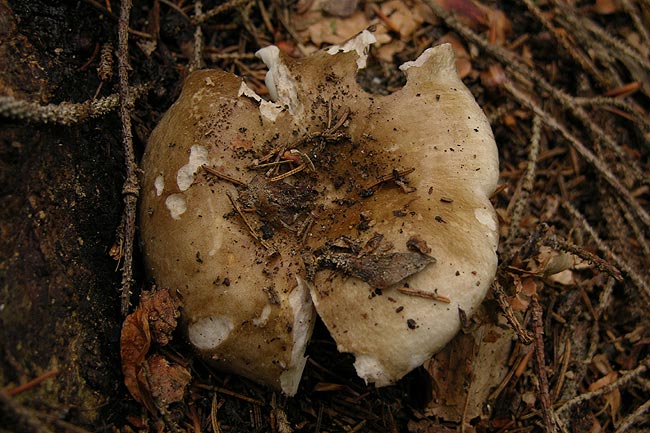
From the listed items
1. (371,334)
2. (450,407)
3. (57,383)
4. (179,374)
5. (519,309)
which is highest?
(57,383)

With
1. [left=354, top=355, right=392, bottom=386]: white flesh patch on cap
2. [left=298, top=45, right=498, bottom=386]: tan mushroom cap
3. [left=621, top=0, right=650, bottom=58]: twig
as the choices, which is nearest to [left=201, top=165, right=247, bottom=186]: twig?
[left=298, top=45, right=498, bottom=386]: tan mushroom cap

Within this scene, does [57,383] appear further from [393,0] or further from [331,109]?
[393,0]

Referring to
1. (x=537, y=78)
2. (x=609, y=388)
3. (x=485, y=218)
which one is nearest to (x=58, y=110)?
(x=485, y=218)

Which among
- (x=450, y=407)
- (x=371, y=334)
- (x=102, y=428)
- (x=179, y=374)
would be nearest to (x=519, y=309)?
(x=450, y=407)

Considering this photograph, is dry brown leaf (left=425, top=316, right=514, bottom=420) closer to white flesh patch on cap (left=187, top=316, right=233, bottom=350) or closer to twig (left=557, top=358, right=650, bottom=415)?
twig (left=557, top=358, right=650, bottom=415)

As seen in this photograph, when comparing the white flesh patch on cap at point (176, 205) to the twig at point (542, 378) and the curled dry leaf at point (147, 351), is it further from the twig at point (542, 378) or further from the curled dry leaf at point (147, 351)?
the twig at point (542, 378)
